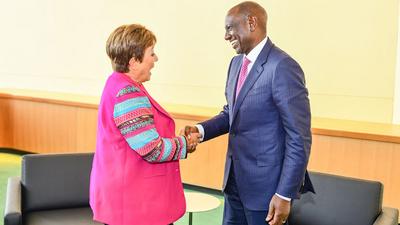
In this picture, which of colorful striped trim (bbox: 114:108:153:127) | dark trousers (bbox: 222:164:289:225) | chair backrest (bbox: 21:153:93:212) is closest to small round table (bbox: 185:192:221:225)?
chair backrest (bbox: 21:153:93:212)

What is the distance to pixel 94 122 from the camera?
5.42 m

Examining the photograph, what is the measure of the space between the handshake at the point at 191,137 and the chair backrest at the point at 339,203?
0.87 m

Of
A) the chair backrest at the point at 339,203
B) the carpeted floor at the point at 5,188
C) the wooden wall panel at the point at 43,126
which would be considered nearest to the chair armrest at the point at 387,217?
the chair backrest at the point at 339,203

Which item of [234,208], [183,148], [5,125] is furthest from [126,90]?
[5,125]

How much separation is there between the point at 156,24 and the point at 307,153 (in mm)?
4169

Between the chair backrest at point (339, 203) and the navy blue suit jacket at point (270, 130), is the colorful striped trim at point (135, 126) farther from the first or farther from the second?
the chair backrest at point (339, 203)

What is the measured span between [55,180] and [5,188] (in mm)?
2052

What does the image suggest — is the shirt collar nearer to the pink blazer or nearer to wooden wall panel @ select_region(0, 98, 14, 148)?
the pink blazer

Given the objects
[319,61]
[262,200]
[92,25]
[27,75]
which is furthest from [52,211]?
[27,75]

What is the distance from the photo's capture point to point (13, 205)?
2.75 m

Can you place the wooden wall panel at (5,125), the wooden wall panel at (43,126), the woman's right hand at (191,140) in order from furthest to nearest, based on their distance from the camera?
1. the wooden wall panel at (5,125)
2. the wooden wall panel at (43,126)
3. the woman's right hand at (191,140)

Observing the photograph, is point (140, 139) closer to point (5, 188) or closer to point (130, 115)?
point (130, 115)

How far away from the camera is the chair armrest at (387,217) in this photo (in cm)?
250

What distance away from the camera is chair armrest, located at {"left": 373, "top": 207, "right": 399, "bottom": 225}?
2.50 meters
